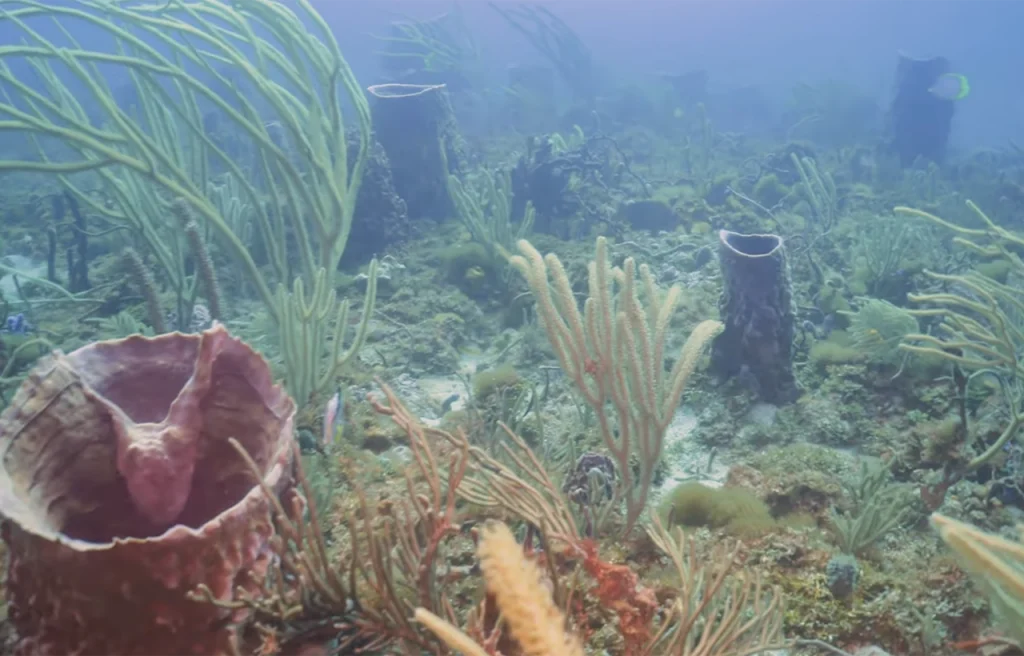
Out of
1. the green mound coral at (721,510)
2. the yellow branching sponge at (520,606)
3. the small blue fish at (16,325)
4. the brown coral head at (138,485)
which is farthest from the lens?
the small blue fish at (16,325)

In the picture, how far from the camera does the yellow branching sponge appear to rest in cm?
101

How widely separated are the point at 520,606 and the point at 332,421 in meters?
2.51

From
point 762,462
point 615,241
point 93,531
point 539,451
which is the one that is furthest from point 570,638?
point 615,241

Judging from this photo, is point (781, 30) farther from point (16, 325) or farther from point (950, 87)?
point (16, 325)

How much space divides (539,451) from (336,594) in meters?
2.06

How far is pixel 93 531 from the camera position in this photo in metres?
1.98

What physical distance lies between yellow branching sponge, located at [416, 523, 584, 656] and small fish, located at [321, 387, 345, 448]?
→ 7.57ft

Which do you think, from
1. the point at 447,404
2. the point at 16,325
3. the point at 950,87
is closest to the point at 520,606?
the point at 447,404

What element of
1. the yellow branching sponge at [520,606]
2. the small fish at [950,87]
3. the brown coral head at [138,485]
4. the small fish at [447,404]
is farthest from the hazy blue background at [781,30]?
the yellow branching sponge at [520,606]

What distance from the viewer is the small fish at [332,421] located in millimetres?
3312

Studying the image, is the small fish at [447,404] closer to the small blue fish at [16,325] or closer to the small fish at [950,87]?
the small blue fish at [16,325]

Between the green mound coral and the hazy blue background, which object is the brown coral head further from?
the hazy blue background

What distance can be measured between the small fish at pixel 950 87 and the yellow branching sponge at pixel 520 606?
16713mm

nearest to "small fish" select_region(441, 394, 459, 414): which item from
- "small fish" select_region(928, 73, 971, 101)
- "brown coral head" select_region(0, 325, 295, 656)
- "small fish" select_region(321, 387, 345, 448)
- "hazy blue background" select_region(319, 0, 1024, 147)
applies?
"small fish" select_region(321, 387, 345, 448)
